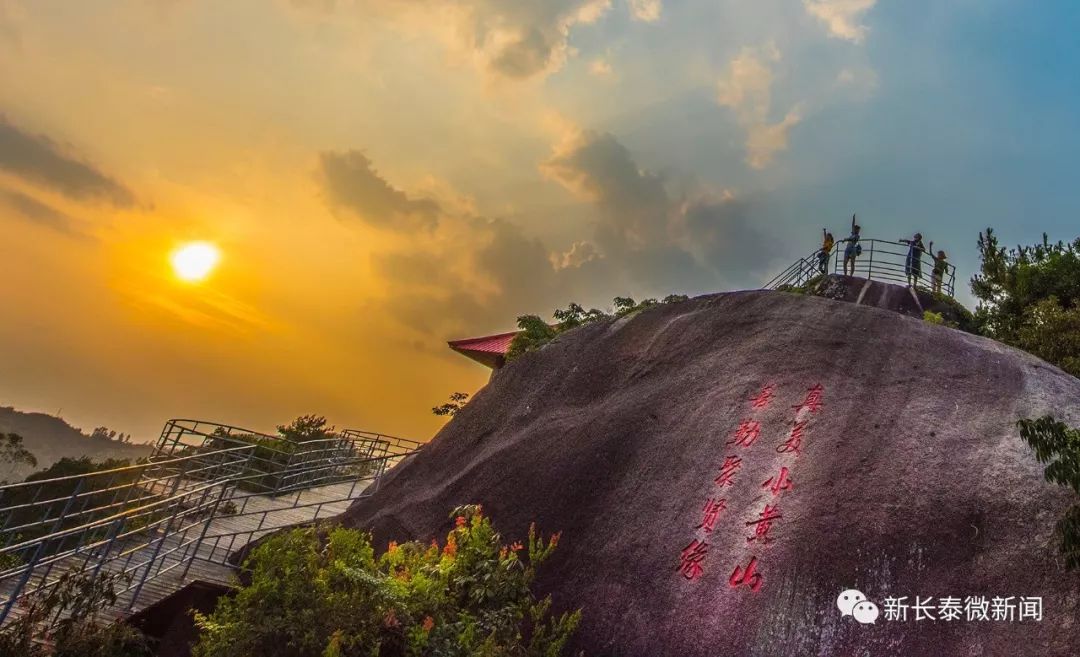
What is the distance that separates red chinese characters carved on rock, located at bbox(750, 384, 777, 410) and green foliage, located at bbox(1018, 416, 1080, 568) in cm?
305

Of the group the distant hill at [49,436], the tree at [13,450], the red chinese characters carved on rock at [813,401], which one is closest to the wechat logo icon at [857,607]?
the red chinese characters carved on rock at [813,401]

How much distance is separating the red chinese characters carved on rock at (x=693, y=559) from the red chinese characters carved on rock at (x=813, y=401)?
6.84ft

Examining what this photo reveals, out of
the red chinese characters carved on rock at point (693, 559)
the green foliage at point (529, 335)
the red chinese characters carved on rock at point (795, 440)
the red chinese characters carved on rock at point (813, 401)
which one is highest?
the green foliage at point (529, 335)

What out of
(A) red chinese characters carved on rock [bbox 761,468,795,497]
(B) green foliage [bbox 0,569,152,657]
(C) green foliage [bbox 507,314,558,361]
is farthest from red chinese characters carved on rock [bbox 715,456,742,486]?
(C) green foliage [bbox 507,314,558,361]

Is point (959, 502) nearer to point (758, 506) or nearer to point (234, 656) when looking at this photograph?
point (758, 506)

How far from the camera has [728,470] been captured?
7.49 meters

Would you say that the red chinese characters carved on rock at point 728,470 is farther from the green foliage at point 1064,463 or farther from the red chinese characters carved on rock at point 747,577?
the green foliage at point 1064,463

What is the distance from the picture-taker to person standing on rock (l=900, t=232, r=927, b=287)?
636 inches

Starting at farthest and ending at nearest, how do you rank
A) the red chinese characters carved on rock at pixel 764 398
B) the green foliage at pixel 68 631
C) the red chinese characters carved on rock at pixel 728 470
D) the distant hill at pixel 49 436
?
the distant hill at pixel 49 436
the red chinese characters carved on rock at pixel 764 398
the red chinese characters carved on rock at pixel 728 470
the green foliage at pixel 68 631

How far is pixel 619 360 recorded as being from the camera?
35.9 ft

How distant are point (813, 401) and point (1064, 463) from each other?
2974 mm

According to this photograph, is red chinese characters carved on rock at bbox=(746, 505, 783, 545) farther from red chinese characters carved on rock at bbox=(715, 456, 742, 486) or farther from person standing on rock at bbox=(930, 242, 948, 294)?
person standing on rock at bbox=(930, 242, 948, 294)

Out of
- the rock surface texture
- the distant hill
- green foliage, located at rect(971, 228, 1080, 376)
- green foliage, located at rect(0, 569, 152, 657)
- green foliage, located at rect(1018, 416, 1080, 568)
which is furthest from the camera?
the distant hill

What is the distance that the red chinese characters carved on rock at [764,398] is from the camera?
8211 millimetres
